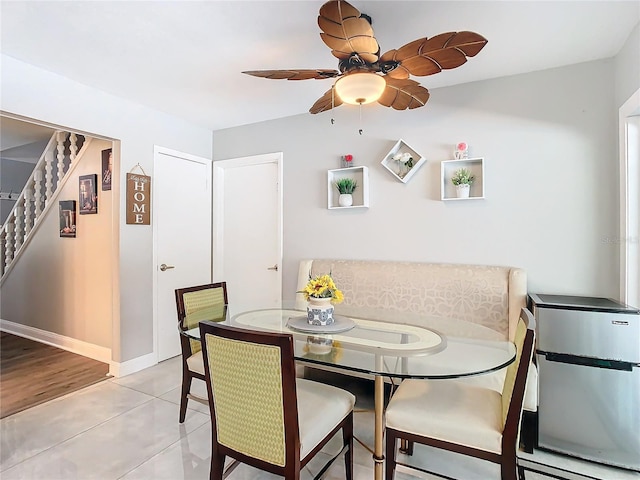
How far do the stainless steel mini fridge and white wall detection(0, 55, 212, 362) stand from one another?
10.7 feet

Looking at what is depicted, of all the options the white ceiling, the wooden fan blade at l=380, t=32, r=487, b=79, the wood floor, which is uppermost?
the white ceiling

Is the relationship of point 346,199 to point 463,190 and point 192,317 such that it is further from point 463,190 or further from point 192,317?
point 192,317

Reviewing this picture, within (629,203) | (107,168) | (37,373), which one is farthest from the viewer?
(107,168)

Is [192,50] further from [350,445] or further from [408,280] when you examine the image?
[350,445]

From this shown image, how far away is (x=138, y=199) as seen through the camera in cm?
330

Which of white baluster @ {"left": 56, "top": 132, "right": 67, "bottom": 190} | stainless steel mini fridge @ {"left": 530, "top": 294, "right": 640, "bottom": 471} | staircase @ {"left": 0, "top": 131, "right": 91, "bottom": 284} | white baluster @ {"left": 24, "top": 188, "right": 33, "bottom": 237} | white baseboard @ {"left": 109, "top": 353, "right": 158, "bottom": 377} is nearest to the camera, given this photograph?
stainless steel mini fridge @ {"left": 530, "top": 294, "right": 640, "bottom": 471}

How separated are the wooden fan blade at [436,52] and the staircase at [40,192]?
11.1ft

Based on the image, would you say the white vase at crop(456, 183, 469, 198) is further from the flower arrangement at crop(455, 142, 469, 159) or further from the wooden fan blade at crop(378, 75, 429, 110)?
the wooden fan blade at crop(378, 75, 429, 110)

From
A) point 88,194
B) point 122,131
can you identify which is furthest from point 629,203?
point 88,194

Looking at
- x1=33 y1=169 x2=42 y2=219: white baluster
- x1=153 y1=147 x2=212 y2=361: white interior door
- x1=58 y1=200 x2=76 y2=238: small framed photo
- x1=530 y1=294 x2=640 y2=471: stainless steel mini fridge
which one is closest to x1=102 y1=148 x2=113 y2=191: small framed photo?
x1=153 y1=147 x2=212 y2=361: white interior door

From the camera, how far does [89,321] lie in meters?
3.70

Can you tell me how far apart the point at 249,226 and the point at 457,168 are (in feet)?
7.35

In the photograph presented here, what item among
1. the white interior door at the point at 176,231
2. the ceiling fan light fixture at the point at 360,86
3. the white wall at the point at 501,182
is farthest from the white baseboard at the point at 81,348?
the ceiling fan light fixture at the point at 360,86

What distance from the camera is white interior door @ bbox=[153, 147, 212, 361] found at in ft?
11.6
